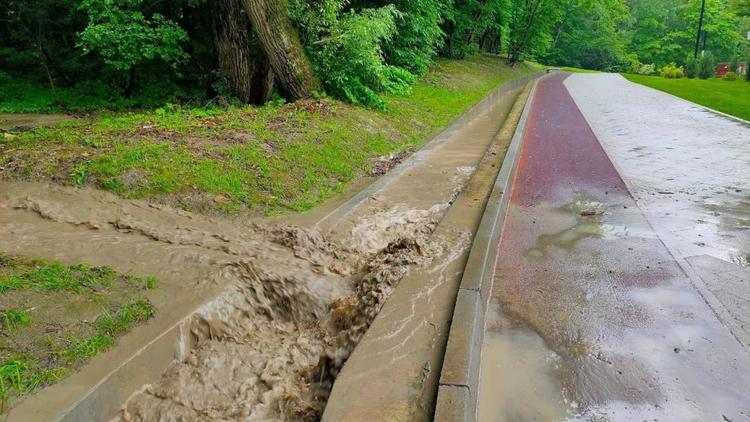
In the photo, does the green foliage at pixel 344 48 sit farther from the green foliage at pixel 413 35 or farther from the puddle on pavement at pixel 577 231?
the puddle on pavement at pixel 577 231

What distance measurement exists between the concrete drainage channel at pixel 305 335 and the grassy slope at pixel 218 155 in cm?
95

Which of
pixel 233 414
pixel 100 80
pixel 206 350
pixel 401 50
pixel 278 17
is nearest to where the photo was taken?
pixel 233 414

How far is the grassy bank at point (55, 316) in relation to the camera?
3066mm

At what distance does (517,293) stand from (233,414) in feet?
8.58

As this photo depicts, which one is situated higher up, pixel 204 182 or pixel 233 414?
pixel 204 182

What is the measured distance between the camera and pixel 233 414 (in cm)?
347

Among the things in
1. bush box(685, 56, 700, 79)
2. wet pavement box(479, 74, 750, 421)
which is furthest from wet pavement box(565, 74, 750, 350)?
bush box(685, 56, 700, 79)

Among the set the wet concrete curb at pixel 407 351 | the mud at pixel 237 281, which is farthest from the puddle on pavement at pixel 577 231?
the mud at pixel 237 281

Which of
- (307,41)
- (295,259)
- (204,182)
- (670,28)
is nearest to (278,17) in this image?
(307,41)

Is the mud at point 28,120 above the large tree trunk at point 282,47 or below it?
below

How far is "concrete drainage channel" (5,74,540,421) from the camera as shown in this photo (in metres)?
3.19

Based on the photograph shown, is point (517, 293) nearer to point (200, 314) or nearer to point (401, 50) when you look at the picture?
point (200, 314)

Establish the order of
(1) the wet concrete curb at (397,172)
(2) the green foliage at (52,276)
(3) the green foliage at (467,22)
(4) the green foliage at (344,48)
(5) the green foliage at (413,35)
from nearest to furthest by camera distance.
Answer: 1. (2) the green foliage at (52,276)
2. (1) the wet concrete curb at (397,172)
3. (4) the green foliage at (344,48)
4. (5) the green foliage at (413,35)
5. (3) the green foliage at (467,22)

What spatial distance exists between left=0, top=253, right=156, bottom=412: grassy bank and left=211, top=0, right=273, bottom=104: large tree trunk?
7960 mm
